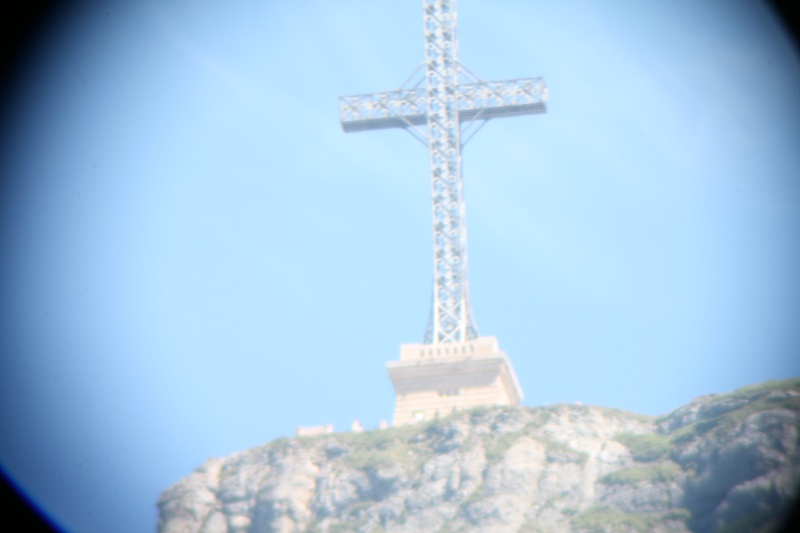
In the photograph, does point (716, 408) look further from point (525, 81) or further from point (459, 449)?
point (525, 81)

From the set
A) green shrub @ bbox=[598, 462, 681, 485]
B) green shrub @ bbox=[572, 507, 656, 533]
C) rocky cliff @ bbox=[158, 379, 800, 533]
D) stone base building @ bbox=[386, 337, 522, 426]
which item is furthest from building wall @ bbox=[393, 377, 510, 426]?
green shrub @ bbox=[572, 507, 656, 533]

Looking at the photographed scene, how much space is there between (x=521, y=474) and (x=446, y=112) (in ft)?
52.6

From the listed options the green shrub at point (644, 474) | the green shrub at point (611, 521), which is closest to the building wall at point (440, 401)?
the green shrub at point (644, 474)

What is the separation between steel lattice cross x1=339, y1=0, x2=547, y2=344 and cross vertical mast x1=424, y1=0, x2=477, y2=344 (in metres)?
0.04

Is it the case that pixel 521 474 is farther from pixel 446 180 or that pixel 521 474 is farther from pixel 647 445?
pixel 446 180

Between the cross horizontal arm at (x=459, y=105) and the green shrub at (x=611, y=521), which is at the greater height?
the cross horizontal arm at (x=459, y=105)

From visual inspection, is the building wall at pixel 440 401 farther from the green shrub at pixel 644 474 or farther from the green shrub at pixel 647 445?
the green shrub at pixel 644 474

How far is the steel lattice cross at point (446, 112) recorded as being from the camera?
61.0 meters

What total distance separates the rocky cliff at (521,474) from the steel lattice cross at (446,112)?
6.15 metres

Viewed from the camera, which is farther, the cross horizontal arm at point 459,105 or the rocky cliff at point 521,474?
the cross horizontal arm at point 459,105

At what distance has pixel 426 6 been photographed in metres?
64.6

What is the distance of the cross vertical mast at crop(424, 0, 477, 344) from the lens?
60094 millimetres

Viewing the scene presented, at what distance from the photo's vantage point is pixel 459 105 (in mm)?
63062

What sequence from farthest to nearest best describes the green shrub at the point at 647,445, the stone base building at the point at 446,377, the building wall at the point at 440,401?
the building wall at the point at 440,401, the stone base building at the point at 446,377, the green shrub at the point at 647,445
